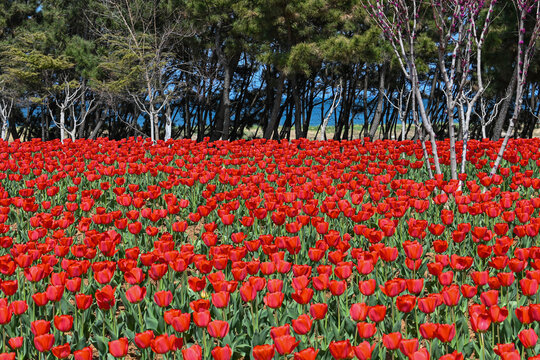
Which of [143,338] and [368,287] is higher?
[368,287]

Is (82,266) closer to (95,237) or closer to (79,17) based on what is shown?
(95,237)

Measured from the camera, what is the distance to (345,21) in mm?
19562

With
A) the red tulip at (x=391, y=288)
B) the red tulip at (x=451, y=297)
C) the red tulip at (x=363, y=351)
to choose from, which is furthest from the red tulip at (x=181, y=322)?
the red tulip at (x=451, y=297)

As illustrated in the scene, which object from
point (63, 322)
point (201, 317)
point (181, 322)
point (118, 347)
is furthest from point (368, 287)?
point (63, 322)

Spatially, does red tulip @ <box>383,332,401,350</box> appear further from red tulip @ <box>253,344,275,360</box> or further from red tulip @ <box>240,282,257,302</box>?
red tulip @ <box>240,282,257,302</box>

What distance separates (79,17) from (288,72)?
56.2ft

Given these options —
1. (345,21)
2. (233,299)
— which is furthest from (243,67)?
(233,299)

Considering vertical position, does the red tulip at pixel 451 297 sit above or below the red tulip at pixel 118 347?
above

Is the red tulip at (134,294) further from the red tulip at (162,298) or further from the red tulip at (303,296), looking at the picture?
the red tulip at (303,296)

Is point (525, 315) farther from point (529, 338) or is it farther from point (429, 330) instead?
point (429, 330)

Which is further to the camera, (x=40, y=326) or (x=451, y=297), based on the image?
Answer: (x=451, y=297)

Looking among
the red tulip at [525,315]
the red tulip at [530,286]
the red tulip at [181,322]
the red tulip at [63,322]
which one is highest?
the red tulip at [530,286]

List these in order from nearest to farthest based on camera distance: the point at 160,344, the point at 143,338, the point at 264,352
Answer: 1. the point at 264,352
2. the point at 160,344
3. the point at 143,338

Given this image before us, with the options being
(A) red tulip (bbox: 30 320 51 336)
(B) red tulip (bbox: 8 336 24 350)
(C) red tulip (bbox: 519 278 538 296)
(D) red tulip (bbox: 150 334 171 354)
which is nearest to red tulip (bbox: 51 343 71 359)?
(A) red tulip (bbox: 30 320 51 336)
